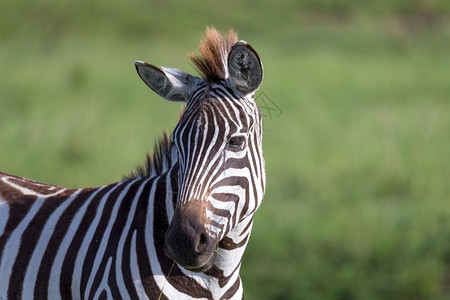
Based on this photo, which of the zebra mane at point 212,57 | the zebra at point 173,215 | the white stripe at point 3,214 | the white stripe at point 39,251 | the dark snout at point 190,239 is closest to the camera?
the dark snout at point 190,239

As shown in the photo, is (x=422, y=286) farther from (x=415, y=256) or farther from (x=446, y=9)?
Answer: (x=446, y=9)

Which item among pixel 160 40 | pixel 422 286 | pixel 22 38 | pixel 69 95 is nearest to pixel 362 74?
pixel 160 40

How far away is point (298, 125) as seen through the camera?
15.0 metres

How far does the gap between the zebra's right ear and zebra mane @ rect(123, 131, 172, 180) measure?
0.31 meters

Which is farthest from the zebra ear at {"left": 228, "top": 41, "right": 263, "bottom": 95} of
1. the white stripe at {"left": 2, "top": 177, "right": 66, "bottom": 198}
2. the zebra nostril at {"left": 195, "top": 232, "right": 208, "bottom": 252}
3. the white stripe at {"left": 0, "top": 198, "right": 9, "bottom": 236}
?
the white stripe at {"left": 0, "top": 198, "right": 9, "bottom": 236}

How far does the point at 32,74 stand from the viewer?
16.3 m

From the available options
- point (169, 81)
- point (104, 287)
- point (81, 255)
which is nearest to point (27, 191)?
point (81, 255)

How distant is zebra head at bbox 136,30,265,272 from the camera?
3.18 m

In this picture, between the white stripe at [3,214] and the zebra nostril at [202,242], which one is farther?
the white stripe at [3,214]

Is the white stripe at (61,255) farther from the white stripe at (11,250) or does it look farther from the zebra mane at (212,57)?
the zebra mane at (212,57)

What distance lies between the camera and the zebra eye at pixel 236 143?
11.1ft

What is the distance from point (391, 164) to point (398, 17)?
55.0 feet

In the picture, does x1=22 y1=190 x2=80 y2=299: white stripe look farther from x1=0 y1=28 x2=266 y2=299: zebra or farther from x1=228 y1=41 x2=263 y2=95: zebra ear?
x1=228 y1=41 x2=263 y2=95: zebra ear

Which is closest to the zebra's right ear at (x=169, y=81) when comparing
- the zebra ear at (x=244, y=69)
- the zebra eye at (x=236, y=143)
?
the zebra ear at (x=244, y=69)
